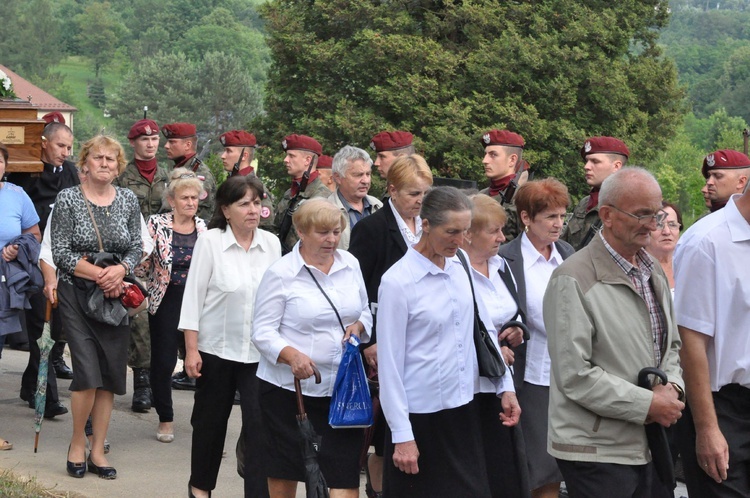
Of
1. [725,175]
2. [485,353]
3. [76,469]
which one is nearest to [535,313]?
[485,353]

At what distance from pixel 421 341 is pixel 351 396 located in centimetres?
63

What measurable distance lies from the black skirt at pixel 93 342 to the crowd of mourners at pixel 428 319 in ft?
0.05

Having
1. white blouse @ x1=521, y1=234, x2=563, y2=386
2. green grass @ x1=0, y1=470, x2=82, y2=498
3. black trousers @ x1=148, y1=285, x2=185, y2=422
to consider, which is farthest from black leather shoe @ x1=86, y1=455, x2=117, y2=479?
white blouse @ x1=521, y1=234, x2=563, y2=386

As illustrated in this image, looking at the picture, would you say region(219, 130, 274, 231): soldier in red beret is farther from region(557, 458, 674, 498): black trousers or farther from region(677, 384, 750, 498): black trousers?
region(557, 458, 674, 498): black trousers

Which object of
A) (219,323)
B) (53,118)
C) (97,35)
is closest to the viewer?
(219,323)

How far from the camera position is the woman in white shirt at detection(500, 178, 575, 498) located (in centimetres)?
568

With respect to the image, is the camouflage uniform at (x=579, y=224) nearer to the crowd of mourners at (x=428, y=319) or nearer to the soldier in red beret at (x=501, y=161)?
the crowd of mourners at (x=428, y=319)

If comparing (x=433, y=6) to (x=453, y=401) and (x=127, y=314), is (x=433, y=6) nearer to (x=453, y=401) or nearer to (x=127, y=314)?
(x=127, y=314)

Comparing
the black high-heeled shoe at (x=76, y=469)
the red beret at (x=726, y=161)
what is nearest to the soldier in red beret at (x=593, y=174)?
the red beret at (x=726, y=161)

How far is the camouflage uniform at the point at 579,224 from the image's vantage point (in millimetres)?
7633

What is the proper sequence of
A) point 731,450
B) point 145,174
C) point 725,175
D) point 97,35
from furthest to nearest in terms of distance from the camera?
point 97,35
point 145,174
point 725,175
point 731,450

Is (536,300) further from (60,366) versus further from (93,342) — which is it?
(60,366)

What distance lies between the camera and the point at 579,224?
7.77 m

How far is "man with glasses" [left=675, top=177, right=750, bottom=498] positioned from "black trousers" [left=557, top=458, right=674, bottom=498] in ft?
1.00
